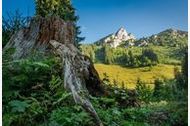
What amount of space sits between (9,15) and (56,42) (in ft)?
7.24

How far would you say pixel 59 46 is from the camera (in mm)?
4969

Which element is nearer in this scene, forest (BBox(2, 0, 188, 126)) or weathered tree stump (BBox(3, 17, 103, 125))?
forest (BBox(2, 0, 188, 126))

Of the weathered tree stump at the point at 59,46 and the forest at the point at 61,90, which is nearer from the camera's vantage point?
the forest at the point at 61,90

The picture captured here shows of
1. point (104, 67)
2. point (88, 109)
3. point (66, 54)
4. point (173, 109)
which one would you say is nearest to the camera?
point (88, 109)

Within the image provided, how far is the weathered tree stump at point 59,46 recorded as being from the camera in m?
4.50

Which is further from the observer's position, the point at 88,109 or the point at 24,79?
the point at 24,79

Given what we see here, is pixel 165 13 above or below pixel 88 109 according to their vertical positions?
above

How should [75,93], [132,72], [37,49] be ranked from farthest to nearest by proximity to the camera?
[132,72]
[37,49]
[75,93]

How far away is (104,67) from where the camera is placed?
65.2 m

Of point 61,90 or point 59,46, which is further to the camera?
point 59,46

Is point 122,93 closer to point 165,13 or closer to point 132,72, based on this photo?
point 165,13

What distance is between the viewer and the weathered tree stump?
4496 mm

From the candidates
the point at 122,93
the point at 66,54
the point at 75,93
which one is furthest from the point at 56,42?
→ the point at 75,93

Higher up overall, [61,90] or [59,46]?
[59,46]
